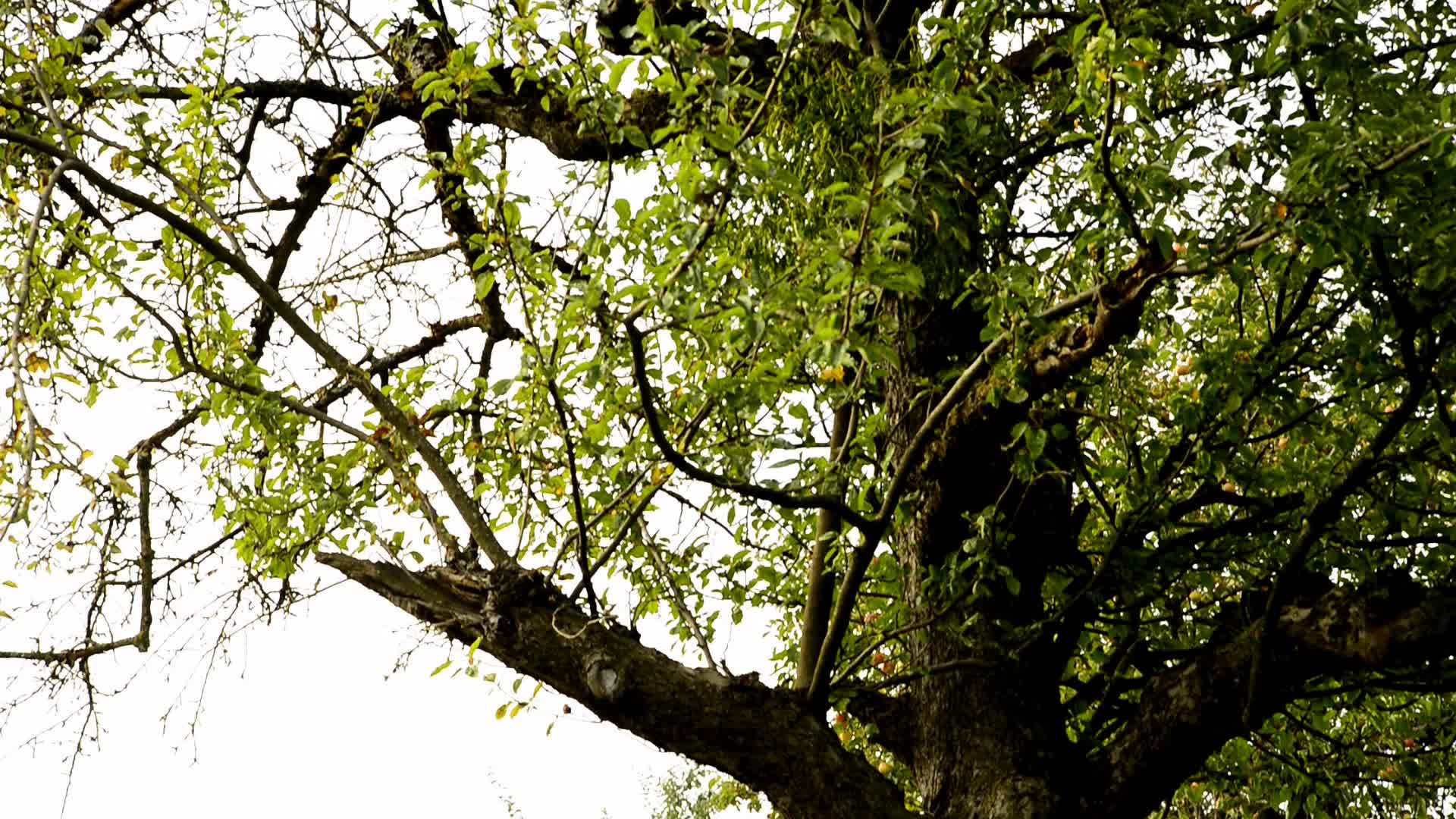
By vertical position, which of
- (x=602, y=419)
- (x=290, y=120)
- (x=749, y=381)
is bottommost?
(x=749, y=381)

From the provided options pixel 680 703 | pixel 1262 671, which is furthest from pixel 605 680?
pixel 1262 671

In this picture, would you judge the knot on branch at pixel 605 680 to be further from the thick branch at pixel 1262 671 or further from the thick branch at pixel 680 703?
the thick branch at pixel 1262 671

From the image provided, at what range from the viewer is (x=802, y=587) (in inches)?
238

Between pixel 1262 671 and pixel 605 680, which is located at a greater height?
pixel 605 680

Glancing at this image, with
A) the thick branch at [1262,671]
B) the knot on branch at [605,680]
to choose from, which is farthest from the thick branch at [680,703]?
the thick branch at [1262,671]

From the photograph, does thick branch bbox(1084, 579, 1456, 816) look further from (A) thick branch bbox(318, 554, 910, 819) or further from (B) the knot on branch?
(B) the knot on branch

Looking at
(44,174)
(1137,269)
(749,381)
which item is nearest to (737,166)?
(749,381)

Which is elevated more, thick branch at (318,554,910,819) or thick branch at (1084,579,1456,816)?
thick branch at (318,554,910,819)

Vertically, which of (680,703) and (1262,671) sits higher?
(680,703)


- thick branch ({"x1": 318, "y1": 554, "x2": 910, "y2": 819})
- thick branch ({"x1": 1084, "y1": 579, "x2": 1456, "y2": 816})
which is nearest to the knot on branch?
thick branch ({"x1": 318, "y1": 554, "x2": 910, "y2": 819})

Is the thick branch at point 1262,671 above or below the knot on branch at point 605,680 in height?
below

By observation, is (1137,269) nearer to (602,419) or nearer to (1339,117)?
(1339,117)

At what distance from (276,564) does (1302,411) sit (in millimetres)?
3754

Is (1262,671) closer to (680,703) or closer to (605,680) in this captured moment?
(680,703)
